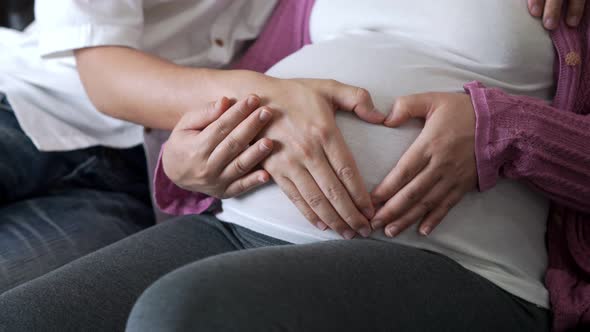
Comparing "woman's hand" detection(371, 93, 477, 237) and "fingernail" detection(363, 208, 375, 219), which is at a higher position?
"woman's hand" detection(371, 93, 477, 237)

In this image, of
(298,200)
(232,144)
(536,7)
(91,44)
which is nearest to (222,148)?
(232,144)

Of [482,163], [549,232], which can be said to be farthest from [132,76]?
[549,232]

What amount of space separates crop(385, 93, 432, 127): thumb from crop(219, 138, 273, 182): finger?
159 millimetres

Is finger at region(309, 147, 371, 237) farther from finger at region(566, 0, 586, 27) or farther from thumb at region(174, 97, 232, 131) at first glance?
finger at region(566, 0, 586, 27)

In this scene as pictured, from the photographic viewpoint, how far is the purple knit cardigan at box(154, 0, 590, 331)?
75 centimetres

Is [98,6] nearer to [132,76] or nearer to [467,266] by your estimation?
[132,76]

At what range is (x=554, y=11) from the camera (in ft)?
2.67

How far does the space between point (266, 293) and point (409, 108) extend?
1.01 ft

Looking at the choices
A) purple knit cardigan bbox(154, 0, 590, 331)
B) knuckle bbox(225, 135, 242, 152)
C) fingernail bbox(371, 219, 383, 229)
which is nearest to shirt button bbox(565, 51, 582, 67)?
purple knit cardigan bbox(154, 0, 590, 331)

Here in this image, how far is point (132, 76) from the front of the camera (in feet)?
3.08

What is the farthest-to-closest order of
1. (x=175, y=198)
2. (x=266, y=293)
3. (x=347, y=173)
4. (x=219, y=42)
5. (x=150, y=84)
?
1. (x=219, y=42)
2. (x=175, y=198)
3. (x=150, y=84)
4. (x=347, y=173)
5. (x=266, y=293)

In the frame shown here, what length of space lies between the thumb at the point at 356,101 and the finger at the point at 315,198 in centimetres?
10

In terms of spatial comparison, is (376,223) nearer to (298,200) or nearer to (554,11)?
(298,200)

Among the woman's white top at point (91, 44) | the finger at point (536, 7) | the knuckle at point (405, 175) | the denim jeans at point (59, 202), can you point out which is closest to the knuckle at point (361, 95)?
the knuckle at point (405, 175)
